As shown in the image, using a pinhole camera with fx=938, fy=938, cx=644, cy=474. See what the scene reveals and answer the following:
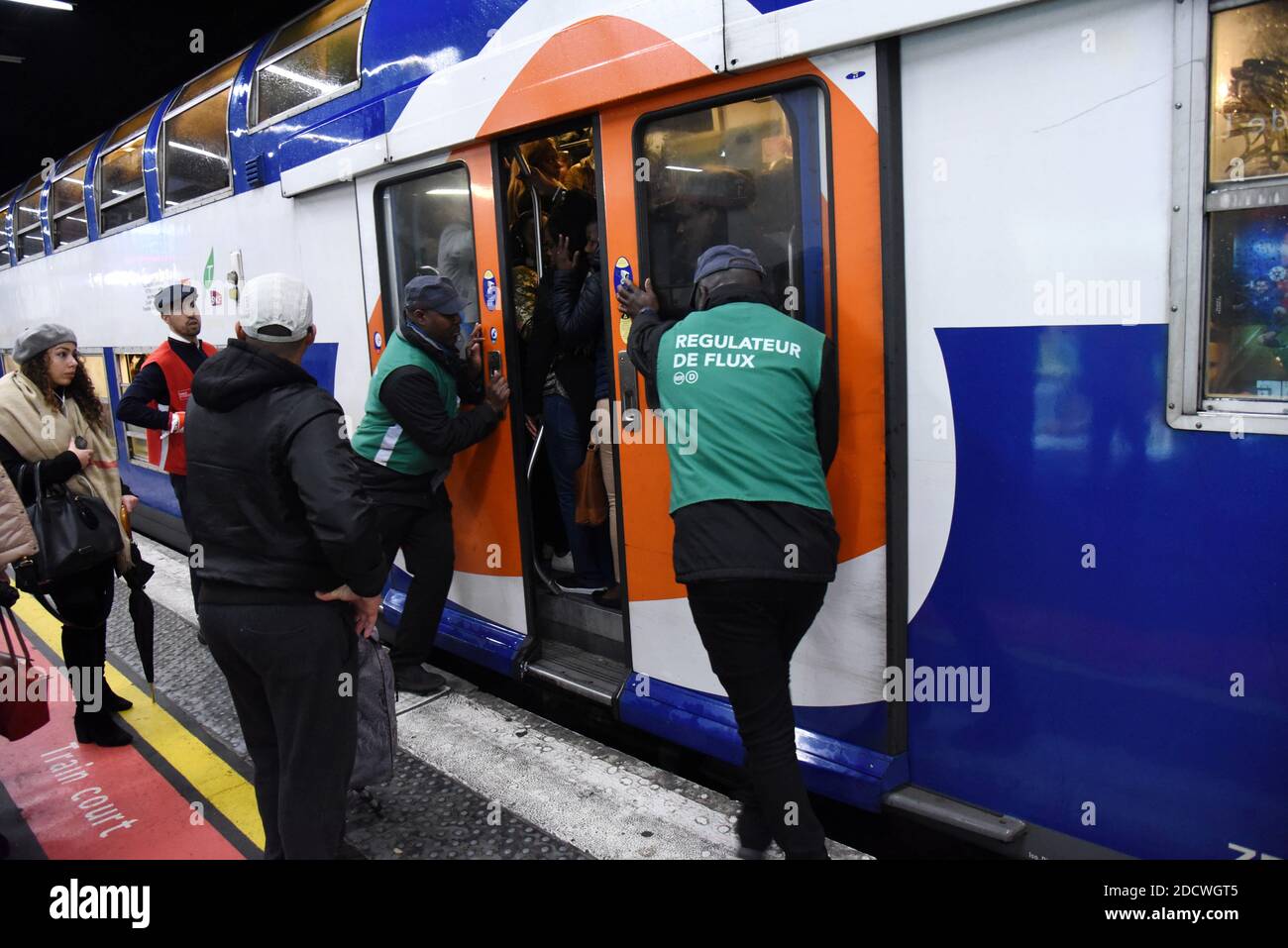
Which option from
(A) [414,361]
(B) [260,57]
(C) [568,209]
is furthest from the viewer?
(B) [260,57]

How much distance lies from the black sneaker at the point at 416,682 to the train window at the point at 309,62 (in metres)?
2.54

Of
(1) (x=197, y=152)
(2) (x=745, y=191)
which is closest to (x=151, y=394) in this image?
(1) (x=197, y=152)

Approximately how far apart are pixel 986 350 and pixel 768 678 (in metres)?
0.98

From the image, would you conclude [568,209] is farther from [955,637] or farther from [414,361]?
[955,637]

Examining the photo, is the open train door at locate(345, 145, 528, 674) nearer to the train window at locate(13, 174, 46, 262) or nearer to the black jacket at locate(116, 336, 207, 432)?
the black jacket at locate(116, 336, 207, 432)

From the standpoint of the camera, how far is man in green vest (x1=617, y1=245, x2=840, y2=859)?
7.68 ft

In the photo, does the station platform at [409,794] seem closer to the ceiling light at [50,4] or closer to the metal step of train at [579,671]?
the metal step of train at [579,671]

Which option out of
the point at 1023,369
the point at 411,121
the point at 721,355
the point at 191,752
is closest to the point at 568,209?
the point at 411,121

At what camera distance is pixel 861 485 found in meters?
2.50

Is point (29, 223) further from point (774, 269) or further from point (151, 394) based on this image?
point (774, 269)

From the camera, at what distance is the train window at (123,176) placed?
6.60 m

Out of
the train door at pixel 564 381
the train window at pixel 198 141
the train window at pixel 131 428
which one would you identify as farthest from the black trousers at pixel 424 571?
the train window at pixel 131 428

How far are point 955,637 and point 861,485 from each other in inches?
17.9

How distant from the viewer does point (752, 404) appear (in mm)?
2354
